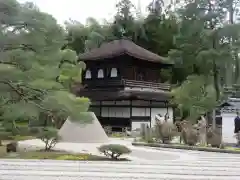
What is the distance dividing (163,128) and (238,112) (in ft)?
12.5

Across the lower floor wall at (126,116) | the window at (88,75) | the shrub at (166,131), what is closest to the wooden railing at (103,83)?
the window at (88,75)

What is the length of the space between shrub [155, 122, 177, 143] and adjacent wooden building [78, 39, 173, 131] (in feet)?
28.7

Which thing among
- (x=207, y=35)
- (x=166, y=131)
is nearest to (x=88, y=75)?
(x=207, y=35)

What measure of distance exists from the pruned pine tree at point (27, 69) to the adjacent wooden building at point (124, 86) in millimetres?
13531

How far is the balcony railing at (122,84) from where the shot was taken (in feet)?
101

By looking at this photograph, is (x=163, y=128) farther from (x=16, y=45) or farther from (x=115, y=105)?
(x=115, y=105)

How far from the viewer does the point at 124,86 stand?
A: 100 feet

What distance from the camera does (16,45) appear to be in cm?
1562

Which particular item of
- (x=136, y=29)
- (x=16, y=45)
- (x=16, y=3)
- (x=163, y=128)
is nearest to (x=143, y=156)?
(x=163, y=128)

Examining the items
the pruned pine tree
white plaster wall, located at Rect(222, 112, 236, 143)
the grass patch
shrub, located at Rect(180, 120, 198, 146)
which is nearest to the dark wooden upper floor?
shrub, located at Rect(180, 120, 198, 146)

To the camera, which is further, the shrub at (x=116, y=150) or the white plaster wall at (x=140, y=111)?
the white plaster wall at (x=140, y=111)

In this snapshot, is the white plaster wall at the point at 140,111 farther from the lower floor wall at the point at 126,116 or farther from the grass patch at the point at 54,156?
the grass patch at the point at 54,156

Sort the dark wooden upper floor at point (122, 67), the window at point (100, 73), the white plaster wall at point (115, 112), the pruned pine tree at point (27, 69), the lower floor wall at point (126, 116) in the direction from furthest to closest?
1. the window at point (100, 73)
2. the dark wooden upper floor at point (122, 67)
3. the white plaster wall at point (115, 112)
4. the lower floor wall at point (126, 116)
5. the pruned pine tree at point (27, 69)

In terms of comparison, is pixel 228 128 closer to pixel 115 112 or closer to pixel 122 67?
pixel 115 112
